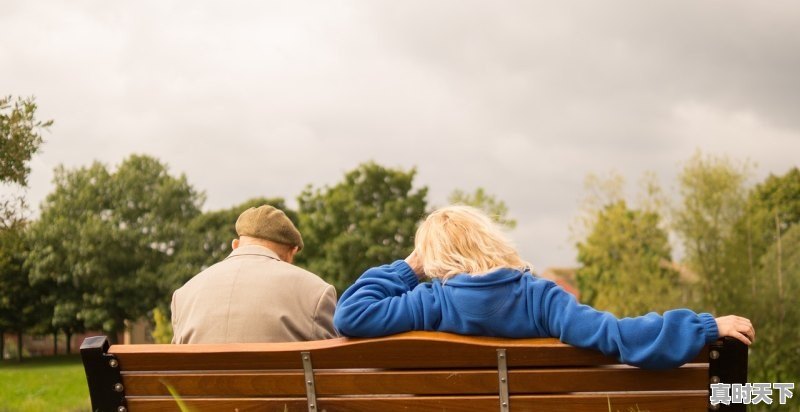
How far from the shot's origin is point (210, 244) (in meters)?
45.9

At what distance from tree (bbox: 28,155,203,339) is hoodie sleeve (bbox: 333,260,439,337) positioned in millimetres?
35874

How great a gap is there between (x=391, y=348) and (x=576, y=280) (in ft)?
182

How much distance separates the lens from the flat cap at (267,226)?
5379 millimetres

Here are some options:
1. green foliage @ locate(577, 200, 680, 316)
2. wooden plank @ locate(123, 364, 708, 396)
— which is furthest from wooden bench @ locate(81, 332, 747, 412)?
green foliage @ locate(577, 200, 680, 316)

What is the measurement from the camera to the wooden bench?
3.74m

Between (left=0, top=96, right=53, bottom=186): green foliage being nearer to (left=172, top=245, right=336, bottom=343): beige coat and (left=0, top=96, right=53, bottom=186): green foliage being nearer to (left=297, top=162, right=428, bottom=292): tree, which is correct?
(left=172, top=245, right=336, bottom=343): beige coat

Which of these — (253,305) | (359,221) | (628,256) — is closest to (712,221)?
(628,256)

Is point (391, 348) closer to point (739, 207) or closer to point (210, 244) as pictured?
point (739, 207)

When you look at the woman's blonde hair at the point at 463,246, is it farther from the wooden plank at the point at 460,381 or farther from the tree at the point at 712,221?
the tree at the point at 712,221

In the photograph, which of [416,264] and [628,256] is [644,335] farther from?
[628,256]

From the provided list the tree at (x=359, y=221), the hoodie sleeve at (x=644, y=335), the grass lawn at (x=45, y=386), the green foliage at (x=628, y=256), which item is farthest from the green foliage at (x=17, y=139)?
the tree at (x=359, y=221)

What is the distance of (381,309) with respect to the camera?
3824 millimetres

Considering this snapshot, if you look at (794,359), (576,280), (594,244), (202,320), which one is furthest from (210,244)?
(202,320)

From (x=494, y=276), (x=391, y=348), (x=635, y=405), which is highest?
(x=494, y=276)
